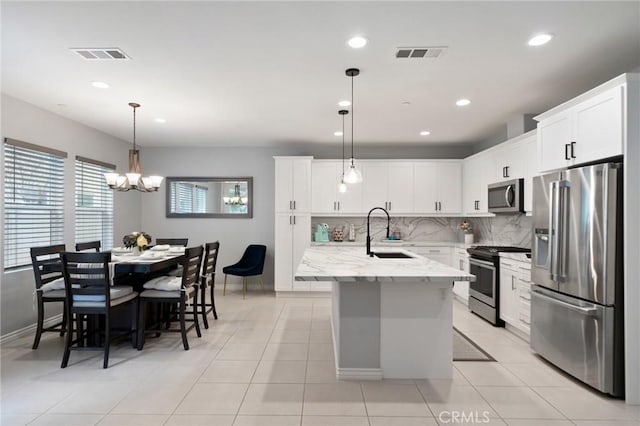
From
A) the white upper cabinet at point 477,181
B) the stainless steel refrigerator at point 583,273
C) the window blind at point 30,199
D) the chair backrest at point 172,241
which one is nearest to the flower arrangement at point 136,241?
the chair backrest at point 172,241

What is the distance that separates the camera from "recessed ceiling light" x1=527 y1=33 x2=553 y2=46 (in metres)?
2.48

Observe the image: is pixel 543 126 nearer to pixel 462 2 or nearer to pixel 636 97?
pixel 636 97

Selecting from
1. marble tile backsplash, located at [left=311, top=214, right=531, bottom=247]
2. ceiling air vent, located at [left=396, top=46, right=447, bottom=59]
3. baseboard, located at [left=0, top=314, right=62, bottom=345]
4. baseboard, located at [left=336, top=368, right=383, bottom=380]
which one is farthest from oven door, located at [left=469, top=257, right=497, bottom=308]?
baseboard, located at [left=0, top=314, right=62, bottom=345]

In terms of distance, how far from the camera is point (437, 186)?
6086 mm

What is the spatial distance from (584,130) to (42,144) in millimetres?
5540

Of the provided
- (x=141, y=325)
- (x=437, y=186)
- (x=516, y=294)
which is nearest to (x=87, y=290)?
(x=141, y=325)

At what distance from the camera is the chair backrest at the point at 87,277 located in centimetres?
304

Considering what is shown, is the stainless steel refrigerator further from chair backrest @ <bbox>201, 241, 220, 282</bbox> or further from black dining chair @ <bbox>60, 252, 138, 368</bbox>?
black dining chair @ <bbox>60, 252, 138, 368</bbox>

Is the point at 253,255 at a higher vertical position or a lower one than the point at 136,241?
lower

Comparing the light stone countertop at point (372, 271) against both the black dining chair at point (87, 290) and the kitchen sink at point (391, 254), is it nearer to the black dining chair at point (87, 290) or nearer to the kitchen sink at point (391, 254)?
the kitchen sink at point (391, 254)

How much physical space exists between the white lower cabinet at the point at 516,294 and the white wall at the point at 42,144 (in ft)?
17.7

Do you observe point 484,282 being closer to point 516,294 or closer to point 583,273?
point 516,294

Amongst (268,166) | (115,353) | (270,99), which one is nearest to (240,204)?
(268,166)

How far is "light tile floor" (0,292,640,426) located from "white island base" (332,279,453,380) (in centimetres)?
11
